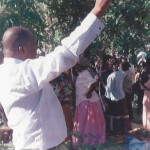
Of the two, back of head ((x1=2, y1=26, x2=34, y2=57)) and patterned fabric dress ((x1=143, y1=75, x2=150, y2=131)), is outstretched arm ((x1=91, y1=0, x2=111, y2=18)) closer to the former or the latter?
back of head ((x1=2, y1=26, x2=34, y2=57))

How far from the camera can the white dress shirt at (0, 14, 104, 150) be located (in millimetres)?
1239

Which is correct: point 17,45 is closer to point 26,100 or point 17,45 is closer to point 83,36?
point 26,100

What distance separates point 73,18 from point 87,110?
1.93m

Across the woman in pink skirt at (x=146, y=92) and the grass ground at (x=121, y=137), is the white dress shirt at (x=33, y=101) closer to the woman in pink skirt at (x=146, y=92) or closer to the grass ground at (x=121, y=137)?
the grass ground at (x=121, y=137)

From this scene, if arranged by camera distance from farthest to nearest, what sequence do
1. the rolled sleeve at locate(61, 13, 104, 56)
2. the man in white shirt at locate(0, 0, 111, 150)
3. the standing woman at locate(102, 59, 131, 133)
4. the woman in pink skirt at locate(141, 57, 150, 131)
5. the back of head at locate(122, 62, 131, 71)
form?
the back of head at locate(122, 62, 131, 71)
the standing woman at locate(102, 59, 131, 133)
the woman in pink skirt at locate(141, 57, 150, 131)
the man in white shirt at locate(0, 0, 111, 150)
the rolled sleeve at locate(61, 13, 104, 56)

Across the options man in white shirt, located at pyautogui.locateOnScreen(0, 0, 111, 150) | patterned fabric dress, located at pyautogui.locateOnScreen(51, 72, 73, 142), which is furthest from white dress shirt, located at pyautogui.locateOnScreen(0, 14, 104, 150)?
patterned fabric dress, located at pyautogui.locateOnScreen(51, 72, 73, 142)

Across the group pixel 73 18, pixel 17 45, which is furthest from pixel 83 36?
pixel 73 18

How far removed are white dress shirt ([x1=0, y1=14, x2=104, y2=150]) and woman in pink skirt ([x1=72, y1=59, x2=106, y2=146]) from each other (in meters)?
3.48

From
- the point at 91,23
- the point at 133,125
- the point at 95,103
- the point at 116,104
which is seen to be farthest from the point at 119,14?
the point at 91,23

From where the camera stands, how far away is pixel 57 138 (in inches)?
58.0

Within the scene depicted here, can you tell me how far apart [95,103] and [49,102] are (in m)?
3.78

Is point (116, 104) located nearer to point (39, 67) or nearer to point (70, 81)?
point (70, 81)

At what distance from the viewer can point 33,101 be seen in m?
1.42

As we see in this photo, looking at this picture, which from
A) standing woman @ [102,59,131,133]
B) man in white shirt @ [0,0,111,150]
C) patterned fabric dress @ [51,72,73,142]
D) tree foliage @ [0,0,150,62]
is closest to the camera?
man in white shirt @ [0,0,111,150]
